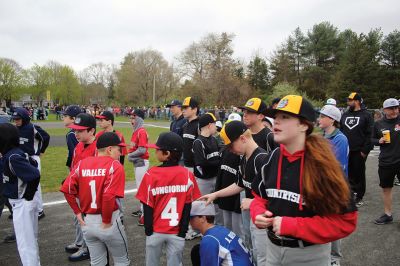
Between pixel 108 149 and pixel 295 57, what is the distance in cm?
5802

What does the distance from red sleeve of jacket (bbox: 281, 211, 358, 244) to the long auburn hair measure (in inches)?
2.3

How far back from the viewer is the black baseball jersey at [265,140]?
4.61 m

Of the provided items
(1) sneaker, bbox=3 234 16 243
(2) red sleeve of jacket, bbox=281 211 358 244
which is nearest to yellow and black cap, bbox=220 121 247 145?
(2) red sleeve of jacket, bbox=281 211 358 244

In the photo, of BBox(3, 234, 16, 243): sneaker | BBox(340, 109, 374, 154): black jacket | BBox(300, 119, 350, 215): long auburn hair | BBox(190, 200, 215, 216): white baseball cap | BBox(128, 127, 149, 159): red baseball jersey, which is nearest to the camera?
BBox(300, 119, 350, 215): long auburn hair

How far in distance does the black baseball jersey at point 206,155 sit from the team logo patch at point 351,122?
3.87m

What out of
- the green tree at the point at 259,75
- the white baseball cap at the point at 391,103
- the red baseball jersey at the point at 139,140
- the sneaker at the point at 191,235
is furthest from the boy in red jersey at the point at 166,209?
the green tree at the point at 259,75

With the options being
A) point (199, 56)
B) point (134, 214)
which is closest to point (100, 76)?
point (199, 56)

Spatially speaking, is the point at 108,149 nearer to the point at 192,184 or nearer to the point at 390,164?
the point at 192,184

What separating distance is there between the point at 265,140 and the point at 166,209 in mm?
1962

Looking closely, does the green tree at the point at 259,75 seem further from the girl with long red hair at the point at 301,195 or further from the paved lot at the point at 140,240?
the girl with long red hair at the point at 301,195

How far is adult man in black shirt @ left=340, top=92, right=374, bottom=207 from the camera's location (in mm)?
7277

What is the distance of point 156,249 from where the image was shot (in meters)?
3.49

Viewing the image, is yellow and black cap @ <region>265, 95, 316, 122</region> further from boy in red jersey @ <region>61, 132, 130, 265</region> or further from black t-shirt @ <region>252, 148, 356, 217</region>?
boy in red jersey @ <region>61, 132, 130, 265</region>

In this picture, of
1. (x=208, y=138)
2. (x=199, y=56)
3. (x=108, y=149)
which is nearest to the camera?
(x=108, y=149)
